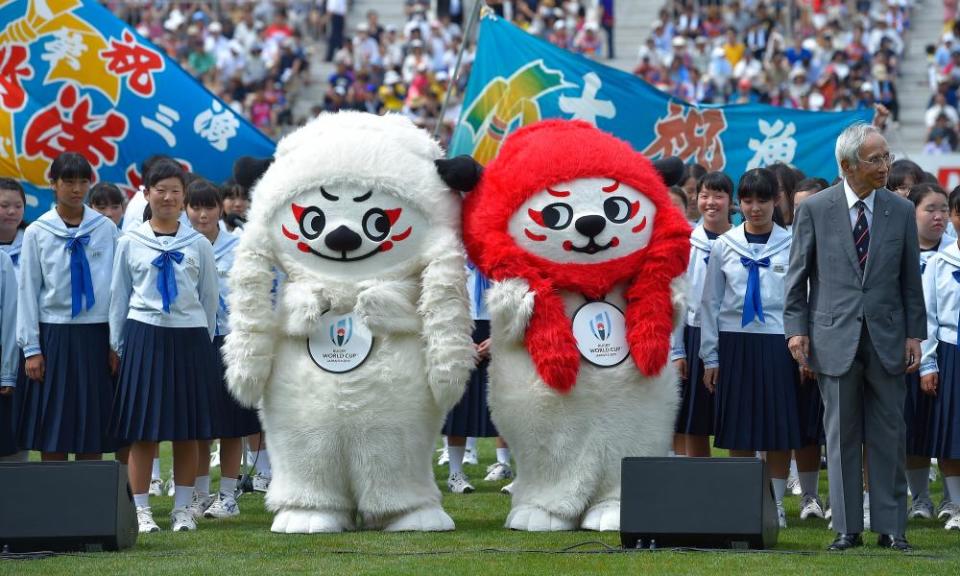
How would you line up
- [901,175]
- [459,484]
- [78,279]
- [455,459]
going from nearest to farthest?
[78,279] < [901,175] < [459,484] < [455,459]

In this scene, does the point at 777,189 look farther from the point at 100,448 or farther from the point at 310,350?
the point at 100,448

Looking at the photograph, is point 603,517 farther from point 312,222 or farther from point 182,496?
point 182,496

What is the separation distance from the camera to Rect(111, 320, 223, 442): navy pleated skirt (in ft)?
24.7

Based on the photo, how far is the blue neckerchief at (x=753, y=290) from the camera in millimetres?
7680

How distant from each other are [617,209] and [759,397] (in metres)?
1.31

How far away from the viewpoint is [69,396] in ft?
25.2

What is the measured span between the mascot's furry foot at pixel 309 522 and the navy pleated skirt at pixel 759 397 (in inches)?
79.7

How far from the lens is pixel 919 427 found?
7.80 meters

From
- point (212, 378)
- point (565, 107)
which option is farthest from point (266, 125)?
point (212, 378)

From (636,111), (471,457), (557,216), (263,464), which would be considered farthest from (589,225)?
(636,111)

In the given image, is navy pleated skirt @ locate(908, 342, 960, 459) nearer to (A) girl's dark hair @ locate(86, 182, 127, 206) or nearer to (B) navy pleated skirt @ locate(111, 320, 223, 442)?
(B) navy pleated skirt @ locate(111, 320, 223, 442)

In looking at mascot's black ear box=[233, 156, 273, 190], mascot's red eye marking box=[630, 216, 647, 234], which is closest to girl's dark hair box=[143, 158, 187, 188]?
mascot's black ear box=[233, 156, 273, 190]

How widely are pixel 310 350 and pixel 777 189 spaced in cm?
271

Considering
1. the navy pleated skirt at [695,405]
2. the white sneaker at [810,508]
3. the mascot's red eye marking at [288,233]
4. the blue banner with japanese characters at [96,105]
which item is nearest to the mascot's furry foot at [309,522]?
the mascot's red eye marking at [288,233]
